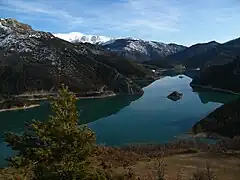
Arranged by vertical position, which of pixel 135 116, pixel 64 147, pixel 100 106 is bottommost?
pixel 135 116

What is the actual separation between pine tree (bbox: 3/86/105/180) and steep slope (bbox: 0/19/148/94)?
284ft

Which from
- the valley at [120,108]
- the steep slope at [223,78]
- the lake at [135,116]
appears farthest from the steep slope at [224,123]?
the steep slope at [223,78]

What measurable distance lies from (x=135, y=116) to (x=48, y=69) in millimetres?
49754

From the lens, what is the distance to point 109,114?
231 feet

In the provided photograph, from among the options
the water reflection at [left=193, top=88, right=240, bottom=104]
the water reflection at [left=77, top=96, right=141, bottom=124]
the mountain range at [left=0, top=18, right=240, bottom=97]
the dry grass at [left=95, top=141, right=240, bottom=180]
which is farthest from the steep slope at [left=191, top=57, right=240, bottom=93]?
the dry grass at [left=95, top=141, right=240, bottom=180]

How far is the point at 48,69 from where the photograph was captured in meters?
107

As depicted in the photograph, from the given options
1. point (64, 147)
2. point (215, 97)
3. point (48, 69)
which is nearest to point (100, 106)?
point (215, 97)

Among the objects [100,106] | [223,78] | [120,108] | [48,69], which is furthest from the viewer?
[48,69]

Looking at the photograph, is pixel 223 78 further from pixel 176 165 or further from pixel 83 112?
pixel 176 165

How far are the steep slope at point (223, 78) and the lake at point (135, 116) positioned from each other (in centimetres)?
469

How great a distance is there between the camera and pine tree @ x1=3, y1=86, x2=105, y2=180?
932cm

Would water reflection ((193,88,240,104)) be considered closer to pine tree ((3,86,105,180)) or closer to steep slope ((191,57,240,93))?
steep slope ((191,57,240,93))

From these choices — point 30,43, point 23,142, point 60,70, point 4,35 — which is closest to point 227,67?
point 60,70

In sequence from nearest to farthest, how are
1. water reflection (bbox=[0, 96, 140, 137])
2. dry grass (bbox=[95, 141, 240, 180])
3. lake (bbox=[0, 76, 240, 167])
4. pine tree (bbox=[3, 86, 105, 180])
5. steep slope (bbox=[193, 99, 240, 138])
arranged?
pine tree (bbox=[3, 86, 105, 180]), dry grass (bbox=[95, 141, 240, 180]), steep slope (bbox=[193, 99, 240, 138]), lake (bbox=[0, 76, 240, 167]), water reflection (bbox=[0, 96, 140, 137])
